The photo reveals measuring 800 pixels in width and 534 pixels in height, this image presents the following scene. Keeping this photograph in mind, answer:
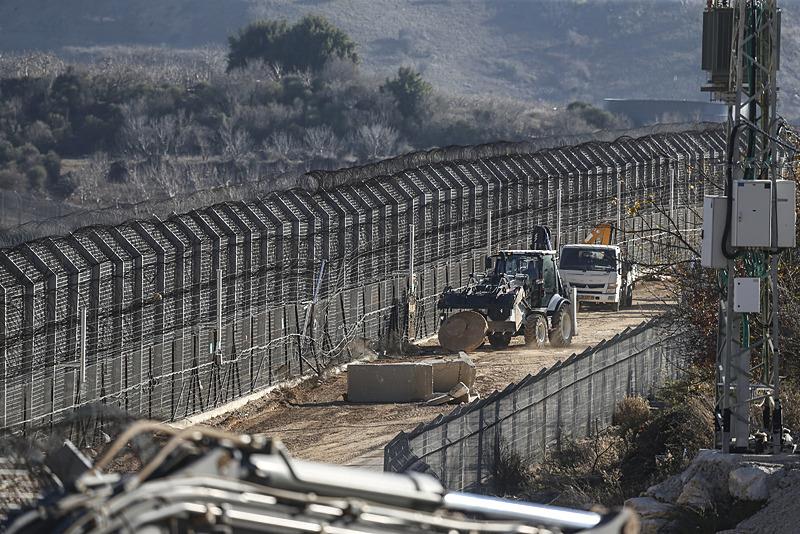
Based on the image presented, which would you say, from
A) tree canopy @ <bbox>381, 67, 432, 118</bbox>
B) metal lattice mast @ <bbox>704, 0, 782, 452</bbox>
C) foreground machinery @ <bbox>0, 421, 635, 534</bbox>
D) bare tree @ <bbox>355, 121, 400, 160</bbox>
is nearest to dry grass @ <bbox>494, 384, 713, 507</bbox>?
metal lattice mast @ <bbox>704, 0, 782, 452</bbox>

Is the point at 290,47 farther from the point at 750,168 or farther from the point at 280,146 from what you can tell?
the point at 750,168

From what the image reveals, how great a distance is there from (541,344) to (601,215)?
15.2 metres

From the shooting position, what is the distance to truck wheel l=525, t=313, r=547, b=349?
114 ft

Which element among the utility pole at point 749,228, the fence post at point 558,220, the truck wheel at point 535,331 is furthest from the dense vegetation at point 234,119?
the utility pole at point 749,228

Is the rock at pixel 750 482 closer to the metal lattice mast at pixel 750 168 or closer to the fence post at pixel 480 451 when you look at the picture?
the metal lattice mast at pixel 750 168

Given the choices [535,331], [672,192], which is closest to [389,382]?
[535,331]

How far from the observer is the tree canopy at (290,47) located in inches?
5305

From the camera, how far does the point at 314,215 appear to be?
33094 mm

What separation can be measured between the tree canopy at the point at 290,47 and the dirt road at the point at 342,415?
10131cm

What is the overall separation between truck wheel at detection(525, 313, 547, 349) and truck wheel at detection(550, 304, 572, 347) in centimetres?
46

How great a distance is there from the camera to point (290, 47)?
444ft

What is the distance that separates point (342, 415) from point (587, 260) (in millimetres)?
15560

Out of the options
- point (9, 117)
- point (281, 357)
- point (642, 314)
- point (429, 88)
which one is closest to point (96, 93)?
point (9, 117)

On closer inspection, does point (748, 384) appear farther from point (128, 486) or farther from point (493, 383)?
point (493, 383)
